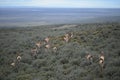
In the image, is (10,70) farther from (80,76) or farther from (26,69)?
(80,76)

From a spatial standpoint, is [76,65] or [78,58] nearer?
[76,65]

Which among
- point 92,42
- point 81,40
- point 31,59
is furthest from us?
point 81,40

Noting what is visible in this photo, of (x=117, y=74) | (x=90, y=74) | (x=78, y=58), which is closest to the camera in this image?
(x=117, y=74)

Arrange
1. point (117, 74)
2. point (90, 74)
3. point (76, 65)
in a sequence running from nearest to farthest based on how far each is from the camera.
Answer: point (117, 74)
point (90, 74)
point (76, 65)

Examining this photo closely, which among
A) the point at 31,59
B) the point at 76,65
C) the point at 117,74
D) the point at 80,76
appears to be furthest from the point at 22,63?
the point at 117,74

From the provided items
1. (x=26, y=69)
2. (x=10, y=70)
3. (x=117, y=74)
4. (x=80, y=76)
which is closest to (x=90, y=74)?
(x=80, y=76)

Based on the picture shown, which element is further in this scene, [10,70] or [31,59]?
[31,59]

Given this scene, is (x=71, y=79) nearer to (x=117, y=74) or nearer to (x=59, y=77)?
(x=59, y=77)

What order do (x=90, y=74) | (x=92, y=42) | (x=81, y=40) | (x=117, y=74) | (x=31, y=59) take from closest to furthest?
(x=117, y=74)
(x=90, y=74)
(x=31, y=59)
(x=92, y=42)
(x=81, y=40)
